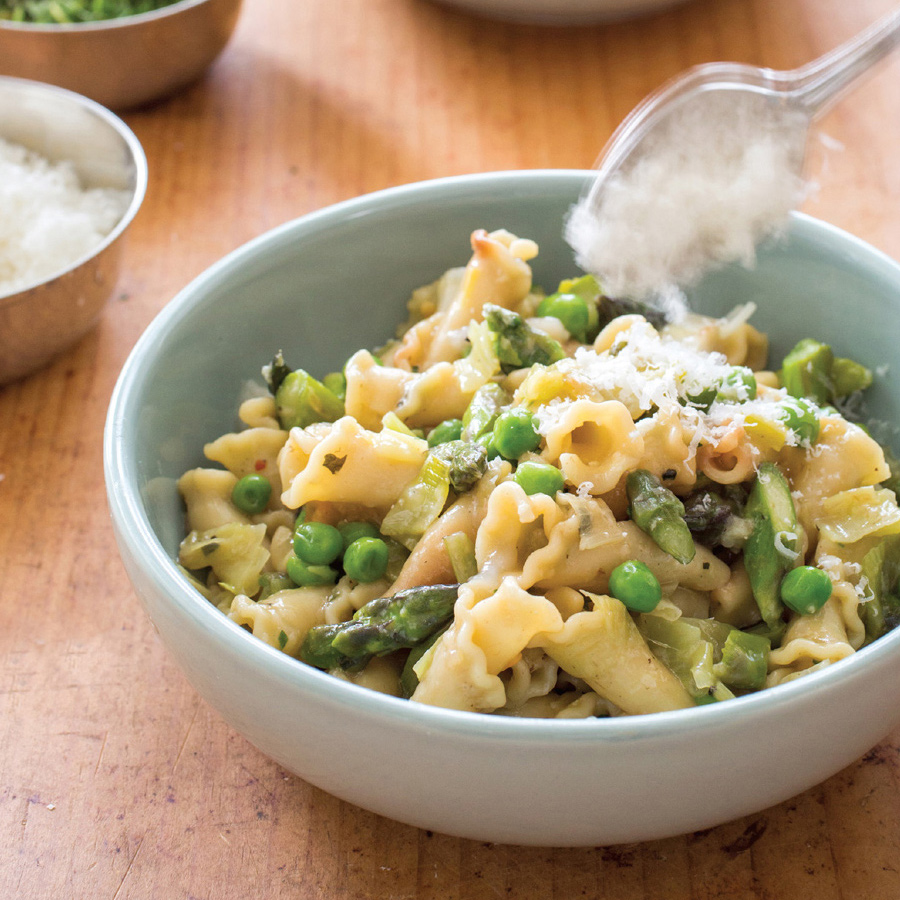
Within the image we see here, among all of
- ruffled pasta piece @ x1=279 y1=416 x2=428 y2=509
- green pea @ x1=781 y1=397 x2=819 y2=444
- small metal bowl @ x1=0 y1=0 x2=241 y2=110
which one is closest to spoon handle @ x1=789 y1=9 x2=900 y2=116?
green pea @ x1=781 y1=397 x2=819 y2=444

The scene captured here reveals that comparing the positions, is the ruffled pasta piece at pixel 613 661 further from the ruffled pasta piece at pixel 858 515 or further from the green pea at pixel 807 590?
the ruffled pasta piece at pixel 858 515

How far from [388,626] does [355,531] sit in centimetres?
30

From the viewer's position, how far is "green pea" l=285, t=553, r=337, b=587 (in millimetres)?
2059

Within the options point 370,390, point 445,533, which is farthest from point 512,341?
point 445,533

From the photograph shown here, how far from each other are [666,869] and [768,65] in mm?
3276

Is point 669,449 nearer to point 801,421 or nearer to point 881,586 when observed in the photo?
point 801,421

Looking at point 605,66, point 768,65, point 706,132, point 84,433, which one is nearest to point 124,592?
point 84,433

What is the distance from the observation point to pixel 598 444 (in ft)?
Result: 6.63

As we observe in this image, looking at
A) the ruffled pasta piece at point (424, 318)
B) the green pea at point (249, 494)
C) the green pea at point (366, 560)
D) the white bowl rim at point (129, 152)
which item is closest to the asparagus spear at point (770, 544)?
the green pea at point (366, 560)

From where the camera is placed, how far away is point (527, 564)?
182cm

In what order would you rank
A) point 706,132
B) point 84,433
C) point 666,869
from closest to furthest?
point 666,869 < point 706,132 < point 84,433

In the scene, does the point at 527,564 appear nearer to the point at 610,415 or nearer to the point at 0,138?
the point at 610,415

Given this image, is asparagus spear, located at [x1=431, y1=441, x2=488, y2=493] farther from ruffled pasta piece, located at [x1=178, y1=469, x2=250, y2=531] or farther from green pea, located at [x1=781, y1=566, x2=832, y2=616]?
green pea, located at [x1=781, y1=566, x2=832, y2=616]

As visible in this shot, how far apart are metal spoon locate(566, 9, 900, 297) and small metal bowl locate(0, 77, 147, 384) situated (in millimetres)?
1312
